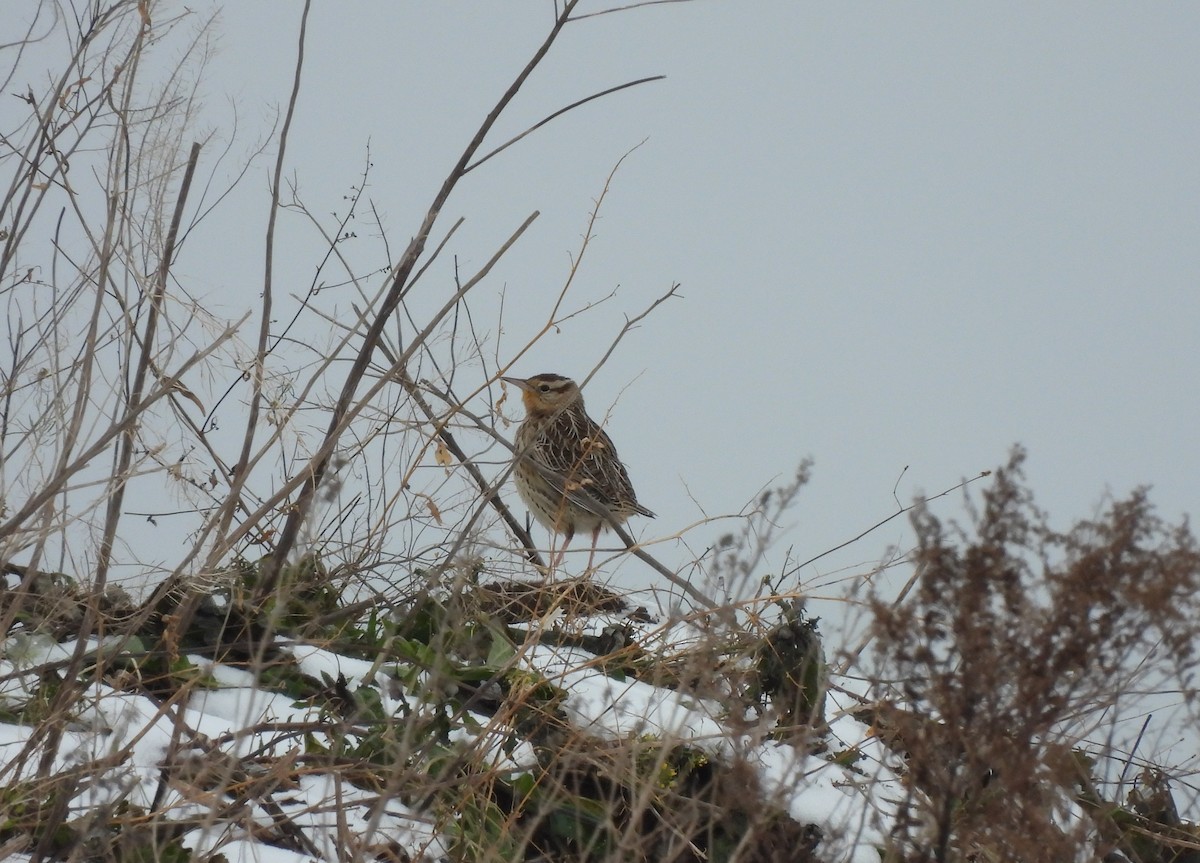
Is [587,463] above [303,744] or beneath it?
above

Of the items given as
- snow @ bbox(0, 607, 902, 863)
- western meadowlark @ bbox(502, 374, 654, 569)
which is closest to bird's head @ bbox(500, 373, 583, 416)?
western meadowlark @ bbox(502, 374, 654, 569)

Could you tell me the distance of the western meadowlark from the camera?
792 centimetres

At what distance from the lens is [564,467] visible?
8297mm

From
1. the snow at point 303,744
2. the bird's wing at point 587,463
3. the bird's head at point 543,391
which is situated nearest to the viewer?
the snow at point 303,744

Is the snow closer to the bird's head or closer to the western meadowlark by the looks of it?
the western meadowlark

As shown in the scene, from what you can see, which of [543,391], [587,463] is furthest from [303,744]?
[543,391]

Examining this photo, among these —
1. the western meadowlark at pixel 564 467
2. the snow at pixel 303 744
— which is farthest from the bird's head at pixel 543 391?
the snow at pixel 303 744

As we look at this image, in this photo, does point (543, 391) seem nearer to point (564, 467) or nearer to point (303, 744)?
point (564, 467)

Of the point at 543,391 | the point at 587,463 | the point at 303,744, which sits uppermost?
the point at 543,391

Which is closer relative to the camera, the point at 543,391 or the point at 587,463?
the point at 587,463

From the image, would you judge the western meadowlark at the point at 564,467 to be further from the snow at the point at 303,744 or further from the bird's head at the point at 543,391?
the snow at the point at 303,744

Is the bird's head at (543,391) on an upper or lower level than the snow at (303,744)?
upper

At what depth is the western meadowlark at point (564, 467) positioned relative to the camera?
792 cm

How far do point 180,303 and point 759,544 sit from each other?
2.08m
